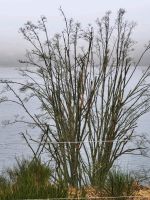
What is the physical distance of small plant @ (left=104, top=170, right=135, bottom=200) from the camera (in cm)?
625

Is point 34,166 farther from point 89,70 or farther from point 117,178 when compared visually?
point 89,70

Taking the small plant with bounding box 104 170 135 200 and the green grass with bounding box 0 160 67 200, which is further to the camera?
the small plant with bounding box 104 170 135 200

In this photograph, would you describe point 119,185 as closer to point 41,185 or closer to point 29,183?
point 41,185

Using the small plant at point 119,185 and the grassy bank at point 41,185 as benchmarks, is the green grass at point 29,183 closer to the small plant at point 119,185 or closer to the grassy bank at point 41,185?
the grassy bank at point 41,185

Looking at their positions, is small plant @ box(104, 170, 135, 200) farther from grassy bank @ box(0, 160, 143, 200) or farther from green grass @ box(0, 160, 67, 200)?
green grass @ box(0, 160, 67, 200)

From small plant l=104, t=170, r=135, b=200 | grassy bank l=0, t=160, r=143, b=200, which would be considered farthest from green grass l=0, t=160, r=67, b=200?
small plant l=104, t=170, r=135, b=200

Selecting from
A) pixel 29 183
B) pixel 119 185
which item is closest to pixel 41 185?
pixel 29 183

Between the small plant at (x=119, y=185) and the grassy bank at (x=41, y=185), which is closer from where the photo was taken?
the grassy bank at (x=41, y=185)

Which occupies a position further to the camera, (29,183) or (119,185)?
(119,185)

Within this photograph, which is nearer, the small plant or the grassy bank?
the grassy bank

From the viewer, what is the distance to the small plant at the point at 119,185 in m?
6.25

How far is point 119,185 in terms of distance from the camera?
6.26m

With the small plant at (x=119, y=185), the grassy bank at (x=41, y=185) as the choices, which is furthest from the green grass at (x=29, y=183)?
the small plant at (x=119, y=185)

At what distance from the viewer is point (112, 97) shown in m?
9.28
